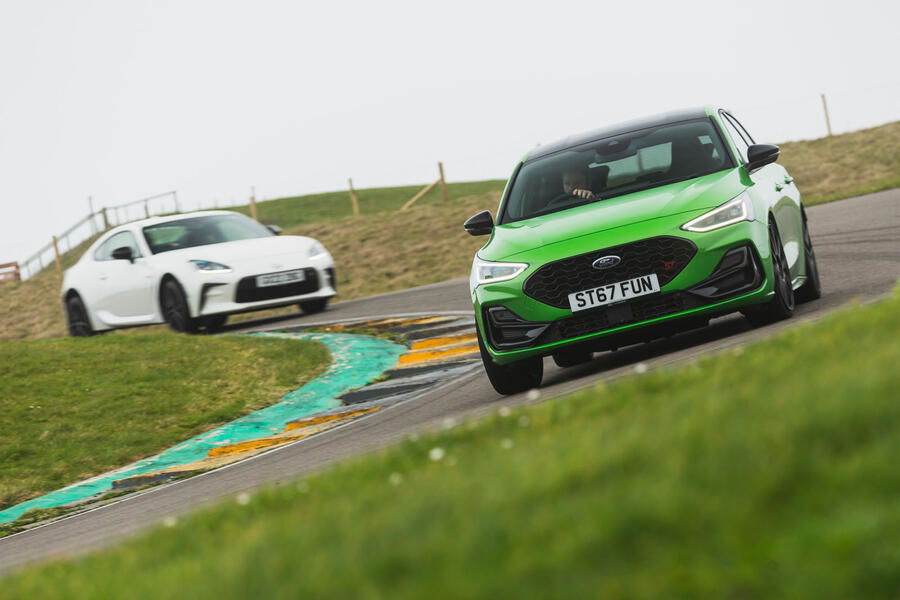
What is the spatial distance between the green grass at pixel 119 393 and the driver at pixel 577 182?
12.4ft

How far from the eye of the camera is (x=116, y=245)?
56.2 ft

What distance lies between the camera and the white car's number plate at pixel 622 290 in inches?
289

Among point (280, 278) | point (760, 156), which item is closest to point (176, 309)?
point (280, 278)

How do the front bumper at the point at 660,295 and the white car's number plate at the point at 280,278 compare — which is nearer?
the front bumper at the point at 660,295

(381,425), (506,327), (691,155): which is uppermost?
(691,155)

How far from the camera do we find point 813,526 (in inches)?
94.4

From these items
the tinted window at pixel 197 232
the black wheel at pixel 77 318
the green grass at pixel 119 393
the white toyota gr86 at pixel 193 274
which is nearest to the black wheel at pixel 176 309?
the white toyota gr86 at pixel 193 274

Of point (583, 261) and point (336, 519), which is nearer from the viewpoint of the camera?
point (336, 519)

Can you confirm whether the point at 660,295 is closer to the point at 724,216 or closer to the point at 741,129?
the point at 724,216

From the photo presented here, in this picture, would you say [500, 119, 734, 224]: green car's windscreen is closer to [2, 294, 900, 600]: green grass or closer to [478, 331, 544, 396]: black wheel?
[478, 331, 544, 396]: black wheel

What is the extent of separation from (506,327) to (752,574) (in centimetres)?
543

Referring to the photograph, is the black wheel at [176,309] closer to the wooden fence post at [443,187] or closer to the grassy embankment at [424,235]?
the grassy embankment at [424,235]

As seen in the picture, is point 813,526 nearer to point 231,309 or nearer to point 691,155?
point 691,155

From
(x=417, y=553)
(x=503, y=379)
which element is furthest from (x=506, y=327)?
(x=417, y=553)
